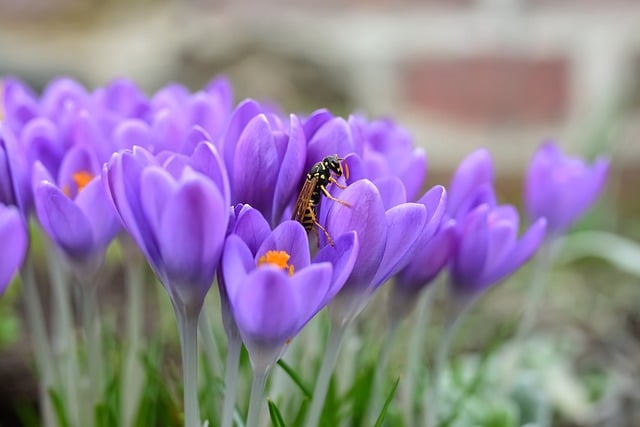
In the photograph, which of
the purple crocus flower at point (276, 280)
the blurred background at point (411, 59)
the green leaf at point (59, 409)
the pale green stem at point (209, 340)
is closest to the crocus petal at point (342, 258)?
the purple crocus flower at point (276, 280)

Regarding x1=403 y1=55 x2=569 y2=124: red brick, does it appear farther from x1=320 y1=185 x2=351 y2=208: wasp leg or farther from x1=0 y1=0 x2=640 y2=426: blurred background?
x1=320 y1=185 x2=351 y2=208: wasp leg

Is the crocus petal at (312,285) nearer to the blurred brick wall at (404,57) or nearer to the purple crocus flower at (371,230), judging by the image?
the purple crocus flower at (371,230)

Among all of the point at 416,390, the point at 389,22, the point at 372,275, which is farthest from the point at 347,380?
the point at 389,22

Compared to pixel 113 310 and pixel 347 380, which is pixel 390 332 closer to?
pixel 347 380

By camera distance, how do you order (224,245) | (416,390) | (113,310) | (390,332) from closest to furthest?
(224,245), (390,332), (416,390), (113,310)

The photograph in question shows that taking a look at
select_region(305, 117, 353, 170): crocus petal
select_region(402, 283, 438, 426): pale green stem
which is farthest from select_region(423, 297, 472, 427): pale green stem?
select_region(305, 117, 353, 170): crocus petal

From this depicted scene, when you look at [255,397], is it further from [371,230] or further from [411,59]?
[411,59]

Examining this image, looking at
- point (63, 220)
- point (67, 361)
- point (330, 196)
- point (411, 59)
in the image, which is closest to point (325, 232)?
point (330, 196)
